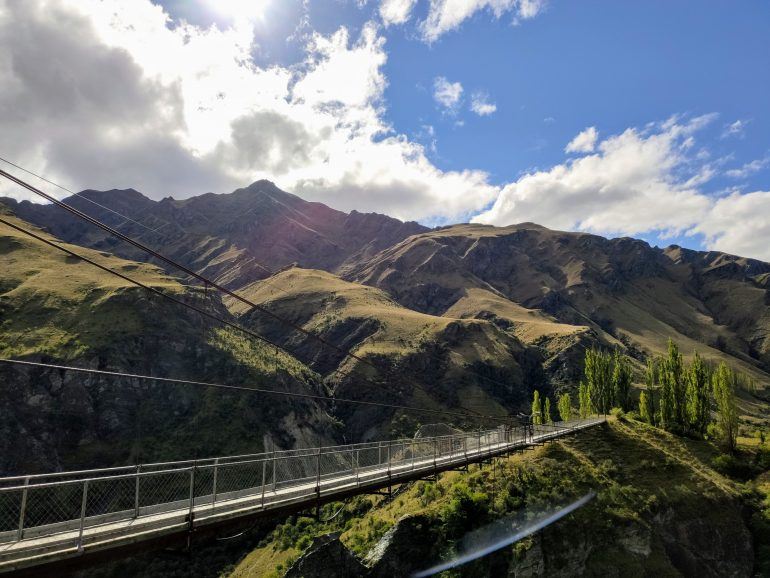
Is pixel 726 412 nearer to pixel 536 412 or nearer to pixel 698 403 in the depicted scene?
pixel 698 403

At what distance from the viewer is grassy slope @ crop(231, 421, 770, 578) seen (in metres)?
32.5

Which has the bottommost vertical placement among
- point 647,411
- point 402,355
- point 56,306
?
point 647,411

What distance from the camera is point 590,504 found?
1414 inches

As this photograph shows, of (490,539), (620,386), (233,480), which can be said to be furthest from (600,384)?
(233,480)

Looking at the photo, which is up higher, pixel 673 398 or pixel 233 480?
pixel 673 398

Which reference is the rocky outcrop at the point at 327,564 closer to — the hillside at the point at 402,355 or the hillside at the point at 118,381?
the hillside at the point at 118,381

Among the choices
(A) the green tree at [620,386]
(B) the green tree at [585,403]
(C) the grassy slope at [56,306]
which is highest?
(C) the grassy slope at [56,306]

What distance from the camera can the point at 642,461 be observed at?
43125 millimetres

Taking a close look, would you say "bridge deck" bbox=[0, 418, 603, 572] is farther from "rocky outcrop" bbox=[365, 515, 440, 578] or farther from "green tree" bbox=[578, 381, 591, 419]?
"green tree" bbox=[578, 381, 591, 419]

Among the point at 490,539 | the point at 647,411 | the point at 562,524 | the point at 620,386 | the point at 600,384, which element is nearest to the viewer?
the point at 490,539

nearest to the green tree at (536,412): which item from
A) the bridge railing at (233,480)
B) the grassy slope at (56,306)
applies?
the bridge railing at (233,480)

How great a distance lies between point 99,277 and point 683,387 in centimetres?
10721

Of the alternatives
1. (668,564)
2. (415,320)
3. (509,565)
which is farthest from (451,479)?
(415,320)

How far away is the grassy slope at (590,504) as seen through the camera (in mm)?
32469
